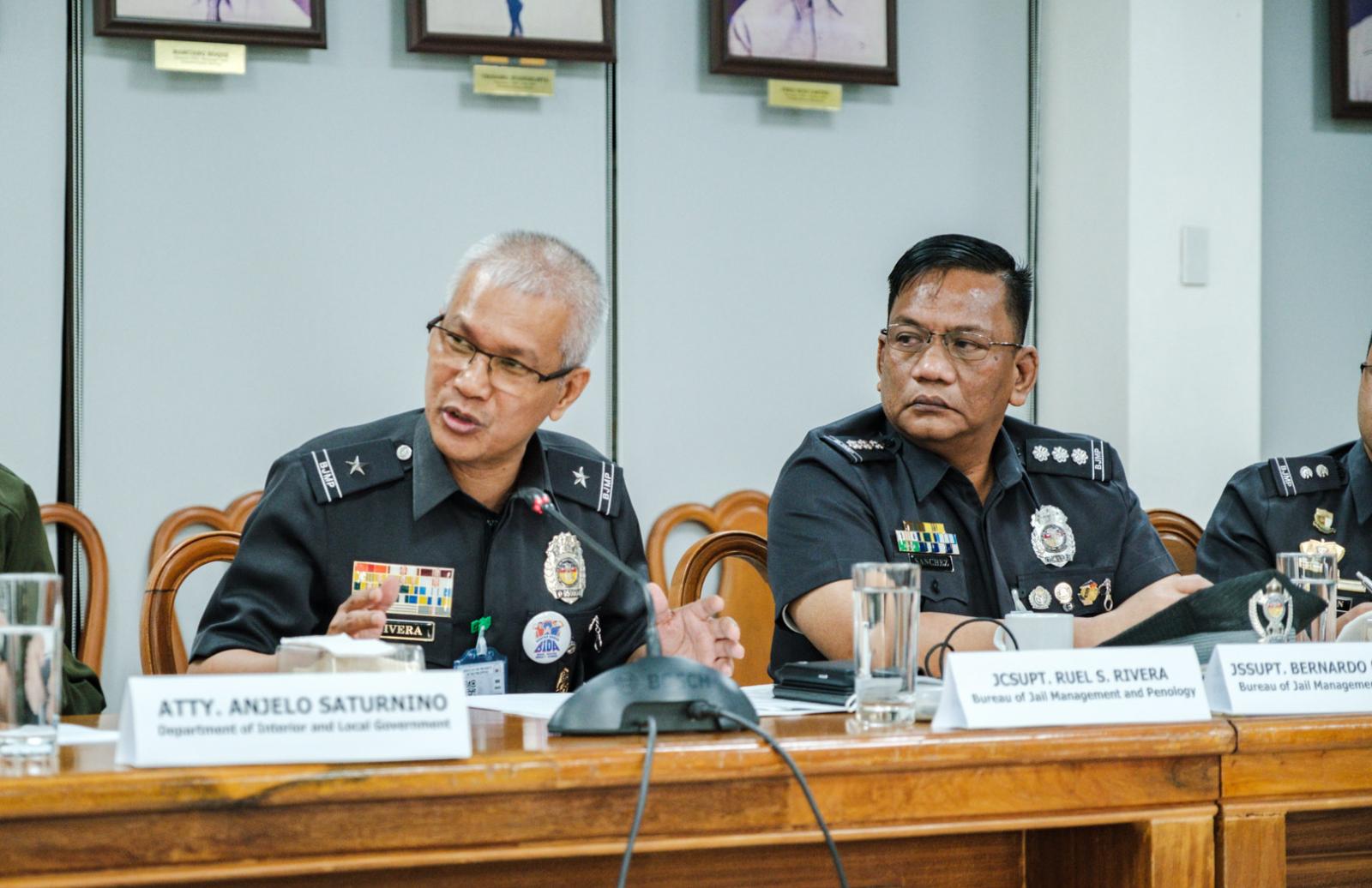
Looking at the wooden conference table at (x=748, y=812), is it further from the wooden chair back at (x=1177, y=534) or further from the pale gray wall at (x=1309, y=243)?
the pale gray wall at (x=1309, y=243)

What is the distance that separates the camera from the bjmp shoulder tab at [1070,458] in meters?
2.56

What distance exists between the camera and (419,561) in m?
2.15

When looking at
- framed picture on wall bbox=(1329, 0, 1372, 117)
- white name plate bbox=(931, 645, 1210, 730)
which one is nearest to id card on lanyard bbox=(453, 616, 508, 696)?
white name plate bbox=(931, 645, 1210, 730)

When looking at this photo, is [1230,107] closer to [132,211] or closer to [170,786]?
[132,211]

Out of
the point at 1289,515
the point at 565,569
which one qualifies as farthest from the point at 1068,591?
the point at 565,569

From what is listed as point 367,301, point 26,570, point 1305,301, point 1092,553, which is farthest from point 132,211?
point 1305,301

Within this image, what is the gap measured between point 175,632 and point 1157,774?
231 centimetres

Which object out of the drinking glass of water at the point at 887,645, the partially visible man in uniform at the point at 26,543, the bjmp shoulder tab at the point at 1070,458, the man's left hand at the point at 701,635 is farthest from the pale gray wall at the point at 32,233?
the drinking glass of water at the point at 887,645

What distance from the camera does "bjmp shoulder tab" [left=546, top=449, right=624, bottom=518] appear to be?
2.31 m

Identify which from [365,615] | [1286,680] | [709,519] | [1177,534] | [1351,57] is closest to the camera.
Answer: [1286,680]

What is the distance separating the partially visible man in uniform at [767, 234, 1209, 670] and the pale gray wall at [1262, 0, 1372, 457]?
1.63 meters

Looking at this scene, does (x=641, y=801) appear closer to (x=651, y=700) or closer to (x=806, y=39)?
(x=651, y=700)

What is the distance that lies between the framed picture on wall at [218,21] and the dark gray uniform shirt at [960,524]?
5.21ft

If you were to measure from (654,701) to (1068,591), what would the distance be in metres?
1.36
